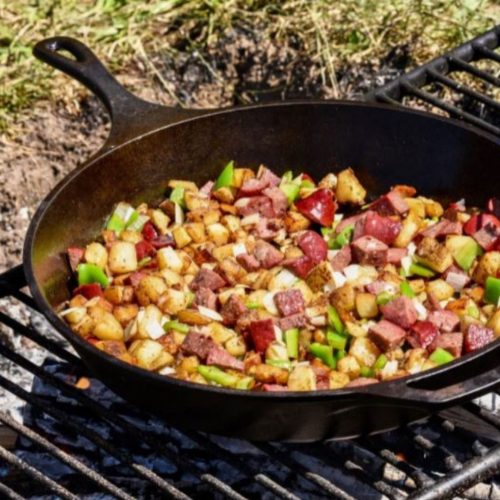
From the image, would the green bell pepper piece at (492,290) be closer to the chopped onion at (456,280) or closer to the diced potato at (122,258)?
the chopped onion at (456,280)

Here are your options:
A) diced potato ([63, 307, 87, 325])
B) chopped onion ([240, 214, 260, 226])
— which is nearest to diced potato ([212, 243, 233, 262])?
chopped onion ([240, 214, 260, 226])

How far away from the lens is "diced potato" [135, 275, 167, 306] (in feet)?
6.08

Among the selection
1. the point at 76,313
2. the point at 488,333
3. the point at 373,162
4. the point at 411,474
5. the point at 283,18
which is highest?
the point at 283,18

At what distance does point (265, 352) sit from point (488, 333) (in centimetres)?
39

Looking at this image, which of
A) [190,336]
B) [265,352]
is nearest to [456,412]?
[265,352]

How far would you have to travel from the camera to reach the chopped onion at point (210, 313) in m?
1.84

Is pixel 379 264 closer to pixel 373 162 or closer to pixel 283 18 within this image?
pixel 373 162

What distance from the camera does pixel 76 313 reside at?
1795mm

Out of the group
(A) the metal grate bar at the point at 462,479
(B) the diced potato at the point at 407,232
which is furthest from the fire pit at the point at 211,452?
(B) the diced potato at the point at 407,232

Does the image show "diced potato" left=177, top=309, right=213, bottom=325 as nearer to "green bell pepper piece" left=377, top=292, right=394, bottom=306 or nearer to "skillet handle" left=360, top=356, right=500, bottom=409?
"green bell pepper piece" left=377, top=292, right=394, bottom=306

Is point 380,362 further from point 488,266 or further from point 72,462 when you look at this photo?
point 72,462

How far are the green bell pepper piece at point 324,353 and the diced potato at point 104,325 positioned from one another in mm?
360

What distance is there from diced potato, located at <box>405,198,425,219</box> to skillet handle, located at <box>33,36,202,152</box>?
0.49 meters

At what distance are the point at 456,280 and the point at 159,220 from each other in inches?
24.9
